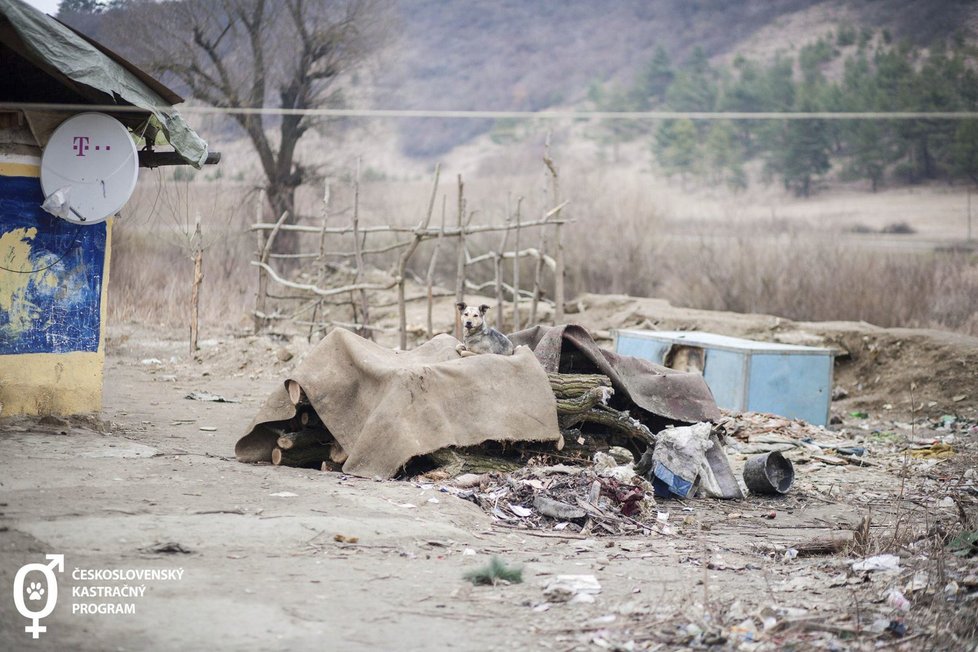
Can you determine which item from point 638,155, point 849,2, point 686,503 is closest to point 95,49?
point 686,503

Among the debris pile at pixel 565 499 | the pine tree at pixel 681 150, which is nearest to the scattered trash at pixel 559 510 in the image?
the debris pile at pixel 565 499

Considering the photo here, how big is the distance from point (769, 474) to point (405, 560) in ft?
13.1

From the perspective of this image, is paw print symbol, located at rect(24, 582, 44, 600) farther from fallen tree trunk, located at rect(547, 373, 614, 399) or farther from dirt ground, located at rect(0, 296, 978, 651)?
fallen tree trunk, located at rect(547, 373, 614, 399)

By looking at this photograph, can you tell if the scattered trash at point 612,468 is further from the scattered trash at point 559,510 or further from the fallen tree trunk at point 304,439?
the fallen tree trunk at point 304,439

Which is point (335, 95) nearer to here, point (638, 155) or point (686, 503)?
point (686, 503)

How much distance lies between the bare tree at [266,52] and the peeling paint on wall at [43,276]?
17.2m

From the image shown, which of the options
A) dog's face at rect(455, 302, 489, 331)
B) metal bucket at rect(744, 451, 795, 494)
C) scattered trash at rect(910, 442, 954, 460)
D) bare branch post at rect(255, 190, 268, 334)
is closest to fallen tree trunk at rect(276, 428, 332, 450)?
dog's face at rect(455, 302, 489, 331)

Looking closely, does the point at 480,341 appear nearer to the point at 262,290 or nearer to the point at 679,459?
the point at 679,459

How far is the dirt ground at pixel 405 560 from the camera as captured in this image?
13.2 ft

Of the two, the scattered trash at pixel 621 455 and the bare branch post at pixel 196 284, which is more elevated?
the bare branch post at pixel 196 284

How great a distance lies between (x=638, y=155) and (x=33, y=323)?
50963mm

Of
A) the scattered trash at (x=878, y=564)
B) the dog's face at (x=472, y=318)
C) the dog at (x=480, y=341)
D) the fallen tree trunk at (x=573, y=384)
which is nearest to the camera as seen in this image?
the scattered trash at (x=878, y=564)

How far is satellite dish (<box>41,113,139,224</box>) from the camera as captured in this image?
7.39 m

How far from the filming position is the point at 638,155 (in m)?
55.8
